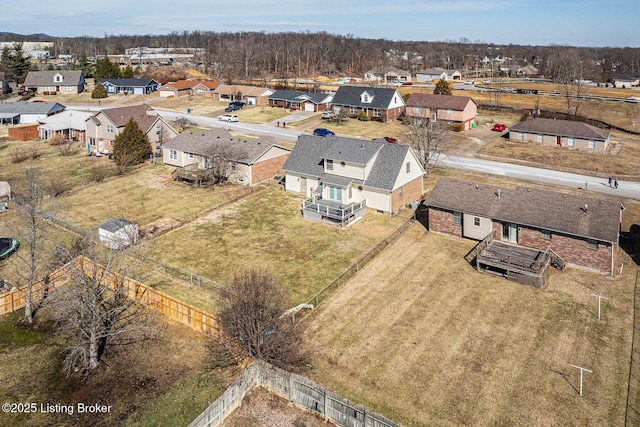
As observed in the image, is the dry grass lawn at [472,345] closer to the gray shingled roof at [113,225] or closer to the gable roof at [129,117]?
the gray shingled roof at [113,225]

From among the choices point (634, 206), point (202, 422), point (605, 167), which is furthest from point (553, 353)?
point (605, 167)

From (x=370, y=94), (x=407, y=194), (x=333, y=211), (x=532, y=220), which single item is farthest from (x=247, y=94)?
(x=532, y=220)

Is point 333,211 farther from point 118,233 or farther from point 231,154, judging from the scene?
point 118,233

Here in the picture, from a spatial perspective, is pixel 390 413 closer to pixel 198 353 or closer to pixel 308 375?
pixel 308 375

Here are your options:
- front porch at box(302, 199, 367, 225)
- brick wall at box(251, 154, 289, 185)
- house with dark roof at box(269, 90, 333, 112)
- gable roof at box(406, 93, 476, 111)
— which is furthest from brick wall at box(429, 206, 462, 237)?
house with dark roof at box(269, 90, 333, 112)

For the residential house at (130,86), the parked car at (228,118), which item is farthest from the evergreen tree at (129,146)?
the residential house at (130,86)

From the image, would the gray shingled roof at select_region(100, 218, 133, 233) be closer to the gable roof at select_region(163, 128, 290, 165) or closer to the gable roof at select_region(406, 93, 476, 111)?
the gable roof at select_region(163, 128, 290, 165)

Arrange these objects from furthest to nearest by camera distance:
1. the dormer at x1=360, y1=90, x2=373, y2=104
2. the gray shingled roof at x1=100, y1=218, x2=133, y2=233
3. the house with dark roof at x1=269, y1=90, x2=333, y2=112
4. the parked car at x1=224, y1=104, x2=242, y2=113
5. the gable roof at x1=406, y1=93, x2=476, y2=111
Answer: the parked car at x1=224, y1=104, x2=242, y2=113
the house with dark roof at x1=269, y1=90, x2=333, y2=112
the dormer at x1=360, y1=90, x2=373, y2=104
the gable roof at x1=406, y1=93, x2=476, y2=111
the gray shingled roof at x1=100, y1=218, x2=133, y2=233
